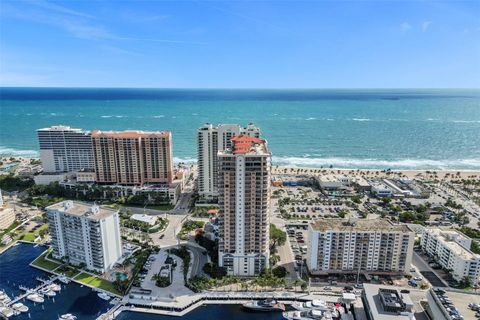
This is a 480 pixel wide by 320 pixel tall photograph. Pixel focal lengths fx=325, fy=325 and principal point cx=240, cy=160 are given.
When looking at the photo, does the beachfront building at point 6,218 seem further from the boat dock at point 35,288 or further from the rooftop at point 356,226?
the rooftop at point 356,226

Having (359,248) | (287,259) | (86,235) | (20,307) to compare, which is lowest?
(20,307)

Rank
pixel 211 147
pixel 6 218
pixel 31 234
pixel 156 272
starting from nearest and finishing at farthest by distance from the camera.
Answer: pixel 156 272
pixel 31 234
pixel 6 218
pixel 211 147

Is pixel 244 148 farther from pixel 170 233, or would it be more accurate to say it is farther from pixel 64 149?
pixel 64 149

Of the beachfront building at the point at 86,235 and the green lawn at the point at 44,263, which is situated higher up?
the beachfront building at the point at 86,235

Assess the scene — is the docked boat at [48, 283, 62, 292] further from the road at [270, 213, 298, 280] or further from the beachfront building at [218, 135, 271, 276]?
the road at [270, 213, 298, 280]

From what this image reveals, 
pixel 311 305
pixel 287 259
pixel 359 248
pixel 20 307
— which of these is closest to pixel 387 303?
pixel 311 305

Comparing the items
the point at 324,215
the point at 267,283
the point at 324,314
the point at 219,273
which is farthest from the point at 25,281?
the point at 324,215

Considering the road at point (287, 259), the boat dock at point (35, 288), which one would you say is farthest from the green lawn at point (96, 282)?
the road at point (287, 259)
